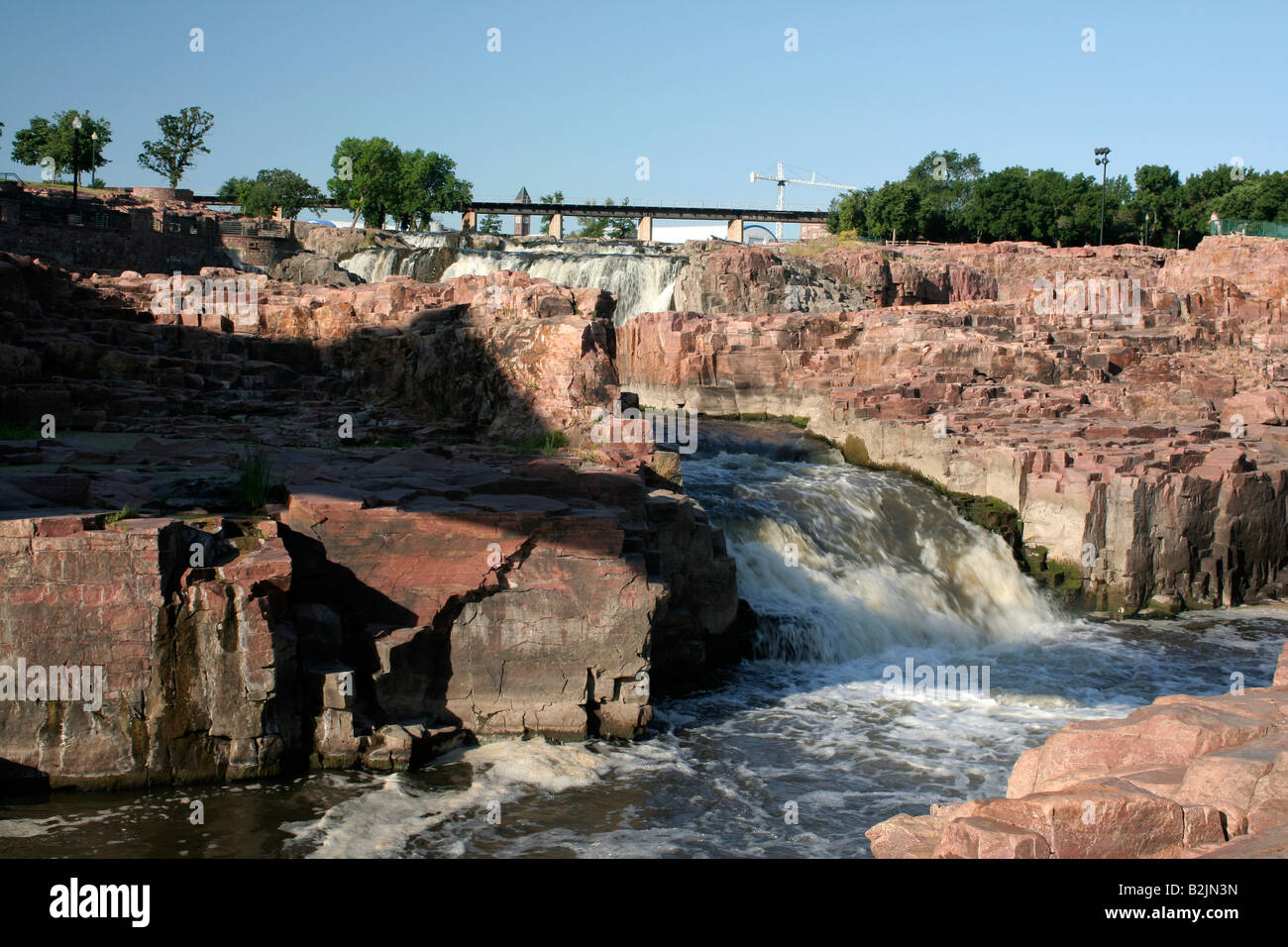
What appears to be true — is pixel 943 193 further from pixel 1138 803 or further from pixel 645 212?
pixel 1138 803

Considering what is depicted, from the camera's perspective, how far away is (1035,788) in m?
6.98

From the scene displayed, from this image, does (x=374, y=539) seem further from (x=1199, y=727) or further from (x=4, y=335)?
(x=4, y=335)

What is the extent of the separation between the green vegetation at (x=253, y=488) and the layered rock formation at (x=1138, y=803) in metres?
6.69

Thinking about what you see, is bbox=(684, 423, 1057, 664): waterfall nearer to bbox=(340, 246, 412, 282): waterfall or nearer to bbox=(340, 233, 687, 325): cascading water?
bbox=(340, 233, 687, 325): cascading water

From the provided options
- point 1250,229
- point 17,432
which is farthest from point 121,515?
point 1250,229

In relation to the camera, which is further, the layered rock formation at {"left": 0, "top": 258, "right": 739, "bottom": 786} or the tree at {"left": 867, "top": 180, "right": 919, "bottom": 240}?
the tree at {"left": 867, "top": 180, "right": 919, "bottom": 240}

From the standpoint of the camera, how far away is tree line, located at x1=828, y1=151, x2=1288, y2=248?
58938 mm

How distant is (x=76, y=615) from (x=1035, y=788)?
7206 millimetres

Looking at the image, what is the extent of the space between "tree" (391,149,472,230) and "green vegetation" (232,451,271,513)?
159 feet

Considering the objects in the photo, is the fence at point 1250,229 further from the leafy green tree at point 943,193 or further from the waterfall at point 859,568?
the waterfall at point 859,568

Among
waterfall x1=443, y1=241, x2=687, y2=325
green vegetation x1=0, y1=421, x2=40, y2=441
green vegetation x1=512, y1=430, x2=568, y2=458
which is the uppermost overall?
waterfall x1=443, y1=241, x2=687, y2=325

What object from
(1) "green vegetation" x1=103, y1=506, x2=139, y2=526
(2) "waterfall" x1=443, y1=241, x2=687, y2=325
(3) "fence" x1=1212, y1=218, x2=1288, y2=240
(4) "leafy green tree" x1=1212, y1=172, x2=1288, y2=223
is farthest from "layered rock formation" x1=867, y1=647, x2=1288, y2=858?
(4) "leafy green tree" x1=1212, y1=172, x2=1288, y2=223

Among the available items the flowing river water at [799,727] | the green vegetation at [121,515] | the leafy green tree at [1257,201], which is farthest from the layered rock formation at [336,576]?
the leafy green tree at [1257,201]
